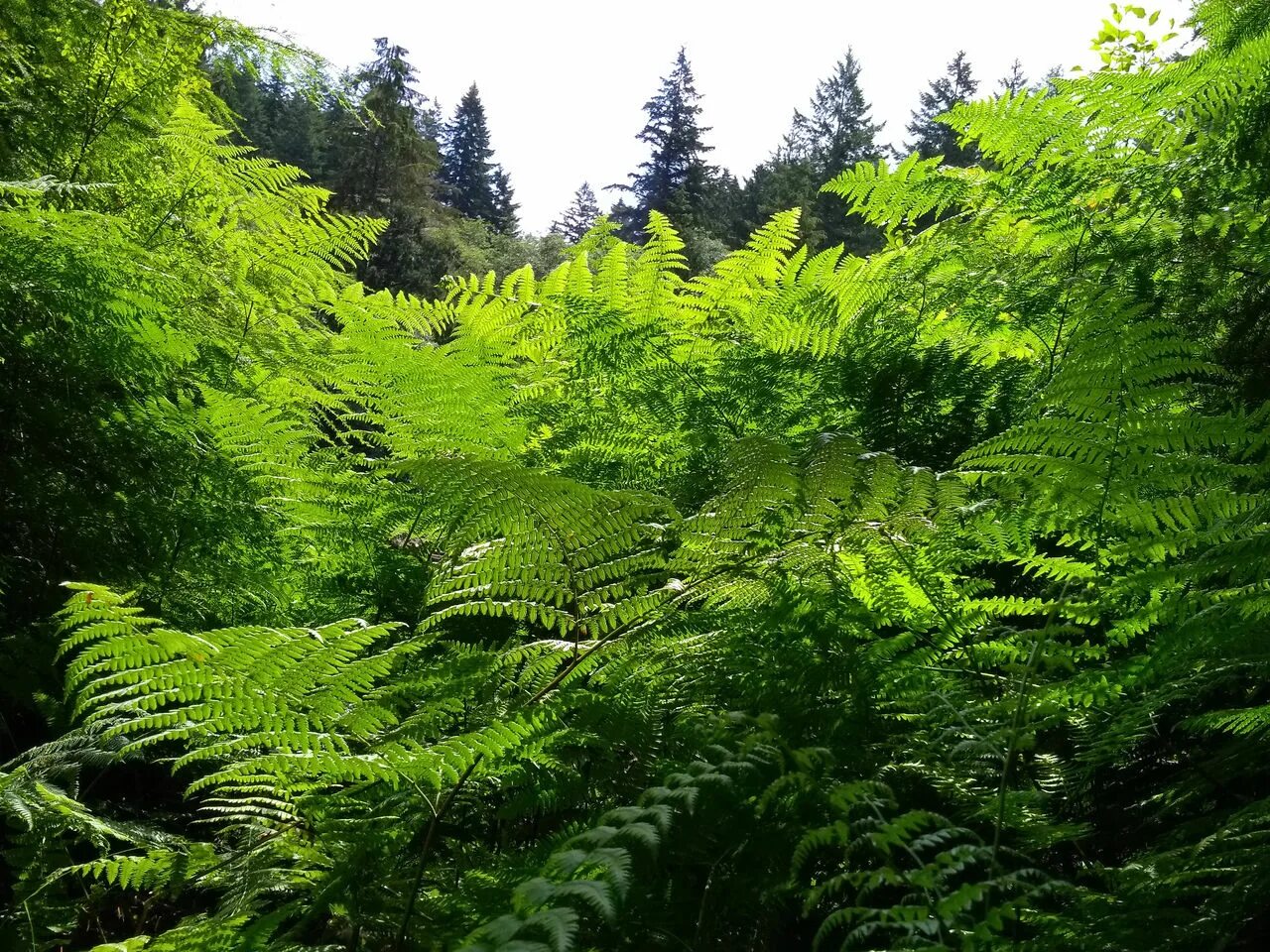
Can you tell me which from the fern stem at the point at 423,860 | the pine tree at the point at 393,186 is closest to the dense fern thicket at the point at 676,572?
the fern stem at the point at 423,860

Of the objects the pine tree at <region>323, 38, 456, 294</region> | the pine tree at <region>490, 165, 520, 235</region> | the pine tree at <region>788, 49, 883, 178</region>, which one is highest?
the pine tree at <region>788, 49, 883, 178</region>

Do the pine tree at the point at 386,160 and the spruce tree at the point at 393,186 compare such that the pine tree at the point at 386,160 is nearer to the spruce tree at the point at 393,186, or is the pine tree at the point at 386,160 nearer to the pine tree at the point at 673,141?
the spruce tree at the point at 393,186

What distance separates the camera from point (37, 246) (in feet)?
8.21

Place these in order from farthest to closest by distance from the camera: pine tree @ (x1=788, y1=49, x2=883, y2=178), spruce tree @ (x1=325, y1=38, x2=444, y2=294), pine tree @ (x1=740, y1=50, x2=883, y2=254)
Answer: pine tree @ (x1=788, y1=49, x2=883, y2=178), pine tree @ (x1=740, y1=50, x2=883, y2=254), spruce tree @ (x1=325, y1=38, x2=444, y2=294)

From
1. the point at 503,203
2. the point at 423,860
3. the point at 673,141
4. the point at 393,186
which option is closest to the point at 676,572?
the point at 423,860

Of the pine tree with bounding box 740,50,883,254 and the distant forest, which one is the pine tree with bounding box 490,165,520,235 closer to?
the distant forest

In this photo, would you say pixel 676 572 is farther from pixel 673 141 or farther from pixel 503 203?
pixel 503 203

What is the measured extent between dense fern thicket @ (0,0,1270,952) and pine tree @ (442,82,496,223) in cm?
3419

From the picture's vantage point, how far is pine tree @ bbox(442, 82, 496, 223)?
35.8m

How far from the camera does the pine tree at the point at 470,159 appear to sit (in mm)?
35844

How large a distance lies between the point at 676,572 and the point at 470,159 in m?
38.2

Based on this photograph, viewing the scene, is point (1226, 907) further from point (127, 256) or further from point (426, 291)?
A: point (426, 291)

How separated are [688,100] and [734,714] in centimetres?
3188

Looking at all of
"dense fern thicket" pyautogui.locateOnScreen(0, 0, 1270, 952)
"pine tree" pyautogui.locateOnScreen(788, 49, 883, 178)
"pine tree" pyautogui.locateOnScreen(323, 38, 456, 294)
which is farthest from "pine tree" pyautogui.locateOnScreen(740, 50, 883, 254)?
"dense fern thicket" pyautogui.locateOnScreen(0, 0, 1270, 952)
